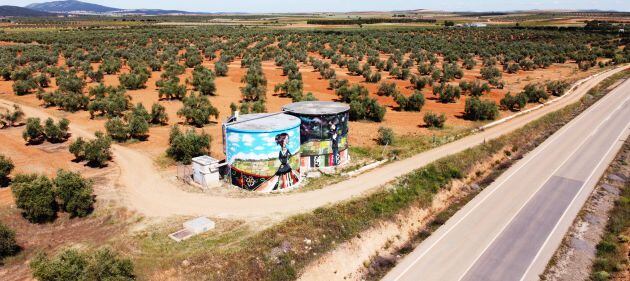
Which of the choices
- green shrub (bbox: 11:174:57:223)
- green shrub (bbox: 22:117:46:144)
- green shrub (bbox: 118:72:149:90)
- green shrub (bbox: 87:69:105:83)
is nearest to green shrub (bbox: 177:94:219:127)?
green shrub (bbox: 22:117:46:144)

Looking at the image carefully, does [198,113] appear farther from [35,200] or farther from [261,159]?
[35,200]

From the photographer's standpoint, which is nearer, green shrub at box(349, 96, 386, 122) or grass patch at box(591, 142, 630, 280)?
grass patch at box(591, 142, 630, 280)

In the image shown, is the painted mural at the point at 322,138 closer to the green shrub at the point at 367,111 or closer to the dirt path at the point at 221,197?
the dirt path at the point at 221,197

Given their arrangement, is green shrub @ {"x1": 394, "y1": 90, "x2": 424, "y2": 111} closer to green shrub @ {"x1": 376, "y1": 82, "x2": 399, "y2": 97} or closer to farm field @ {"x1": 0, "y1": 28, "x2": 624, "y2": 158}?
farm field @ {"x1": 0, "y1": 28, "x2": 624, "y2": 158}

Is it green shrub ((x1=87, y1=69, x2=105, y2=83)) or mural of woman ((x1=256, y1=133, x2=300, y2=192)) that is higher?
green shrub ((x1=87, y1=69, x2=105, y2=83))

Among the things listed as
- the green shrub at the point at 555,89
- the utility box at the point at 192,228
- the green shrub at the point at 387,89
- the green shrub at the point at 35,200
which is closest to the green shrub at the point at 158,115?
the green shrub at the point at 35,200

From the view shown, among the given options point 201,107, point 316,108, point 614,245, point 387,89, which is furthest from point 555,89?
point 201,107

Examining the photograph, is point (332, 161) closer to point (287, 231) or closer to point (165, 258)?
point (287, 231)
